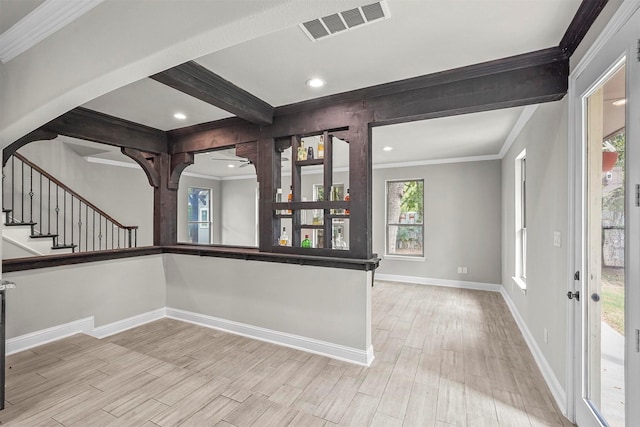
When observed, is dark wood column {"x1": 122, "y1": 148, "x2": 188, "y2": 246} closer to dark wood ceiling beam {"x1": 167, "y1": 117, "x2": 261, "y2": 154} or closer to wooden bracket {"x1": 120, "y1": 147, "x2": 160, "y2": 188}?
wooden bracket {"x1": 120, "y1": 147, "x2": 160, "y2": 188}

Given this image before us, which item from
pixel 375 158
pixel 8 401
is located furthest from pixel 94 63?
pixel 375 158

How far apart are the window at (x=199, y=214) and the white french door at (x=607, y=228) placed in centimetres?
794

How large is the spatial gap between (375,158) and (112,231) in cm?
541

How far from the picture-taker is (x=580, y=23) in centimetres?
172

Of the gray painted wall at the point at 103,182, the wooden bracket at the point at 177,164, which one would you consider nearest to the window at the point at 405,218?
the wooden bracket at the point at 177,164

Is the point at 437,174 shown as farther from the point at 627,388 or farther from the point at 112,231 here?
the point at 112,231

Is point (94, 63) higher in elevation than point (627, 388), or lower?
higher

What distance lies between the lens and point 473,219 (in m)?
5.72

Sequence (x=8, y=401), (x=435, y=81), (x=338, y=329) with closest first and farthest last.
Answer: (x=8, y=401) < (x=435, y=81) < (x=338, y=329)

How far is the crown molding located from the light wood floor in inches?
89.0

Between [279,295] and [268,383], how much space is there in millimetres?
937

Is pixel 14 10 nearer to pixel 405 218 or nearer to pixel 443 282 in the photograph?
pixel 405 218

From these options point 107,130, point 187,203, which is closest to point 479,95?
point 107,130

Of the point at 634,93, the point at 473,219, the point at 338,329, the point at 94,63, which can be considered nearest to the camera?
the point at 634,93
